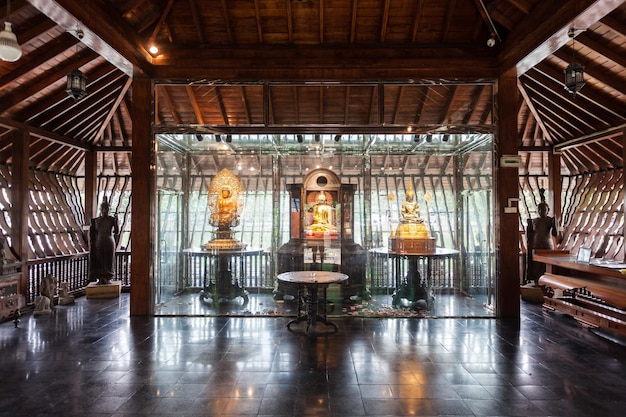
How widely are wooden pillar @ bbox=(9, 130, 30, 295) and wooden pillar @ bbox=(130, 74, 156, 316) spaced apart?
227cm

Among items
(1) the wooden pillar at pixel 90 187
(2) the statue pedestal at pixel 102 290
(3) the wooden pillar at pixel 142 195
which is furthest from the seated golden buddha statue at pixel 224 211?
(1) the wooden pillar at pixel 90 187

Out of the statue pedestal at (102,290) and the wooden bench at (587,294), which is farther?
the statue pedestal at (102,290)

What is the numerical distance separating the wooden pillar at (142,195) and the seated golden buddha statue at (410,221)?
4.41m

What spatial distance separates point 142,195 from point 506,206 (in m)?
6.13

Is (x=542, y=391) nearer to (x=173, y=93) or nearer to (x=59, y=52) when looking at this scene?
(x=173, y=93)

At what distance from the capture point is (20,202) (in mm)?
7254

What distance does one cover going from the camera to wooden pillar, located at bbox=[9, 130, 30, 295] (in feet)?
23.5

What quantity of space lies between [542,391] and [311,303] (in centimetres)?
310

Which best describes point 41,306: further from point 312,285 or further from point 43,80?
point 312,285

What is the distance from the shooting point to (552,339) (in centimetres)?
551

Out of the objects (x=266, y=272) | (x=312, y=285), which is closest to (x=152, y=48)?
(x=266, y=272)

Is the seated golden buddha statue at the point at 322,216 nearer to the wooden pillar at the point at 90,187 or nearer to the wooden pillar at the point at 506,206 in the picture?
the wooden pillar at the point at 506,206

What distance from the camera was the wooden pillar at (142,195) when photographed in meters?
6.66

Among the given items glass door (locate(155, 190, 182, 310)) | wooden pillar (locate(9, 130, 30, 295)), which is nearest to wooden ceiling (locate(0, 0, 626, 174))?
wooden pillar (locate(9, 130, 30, 295))
